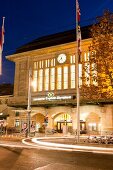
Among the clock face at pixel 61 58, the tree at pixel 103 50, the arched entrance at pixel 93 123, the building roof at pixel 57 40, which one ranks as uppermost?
the building roof at pixel 57 40

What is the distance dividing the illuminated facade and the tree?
1906 cm

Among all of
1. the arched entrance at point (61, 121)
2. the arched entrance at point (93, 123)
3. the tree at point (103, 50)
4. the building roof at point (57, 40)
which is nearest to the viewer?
the tree at point (103, 50)

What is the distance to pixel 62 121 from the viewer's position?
52.6m

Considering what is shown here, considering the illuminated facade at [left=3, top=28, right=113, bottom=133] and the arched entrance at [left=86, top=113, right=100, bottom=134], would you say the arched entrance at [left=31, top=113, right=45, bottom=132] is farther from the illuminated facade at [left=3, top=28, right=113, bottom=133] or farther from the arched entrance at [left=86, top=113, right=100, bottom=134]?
the arched entrance at [left=86, top=113, right=100, bottom=134]

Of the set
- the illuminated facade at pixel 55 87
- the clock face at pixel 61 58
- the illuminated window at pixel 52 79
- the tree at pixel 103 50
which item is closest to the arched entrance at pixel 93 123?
the illuminated facade at pixel 55 87

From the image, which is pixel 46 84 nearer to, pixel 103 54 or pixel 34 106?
pixel 34 106

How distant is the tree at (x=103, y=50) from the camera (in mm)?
25656

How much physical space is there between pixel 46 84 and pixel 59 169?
42.4 m

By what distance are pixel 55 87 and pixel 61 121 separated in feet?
22.5

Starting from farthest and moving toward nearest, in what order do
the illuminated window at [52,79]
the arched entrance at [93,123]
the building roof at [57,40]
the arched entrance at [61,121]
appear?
1. the illuminated window at [52,79]
2. the arched entrance at [61,121]
3. the building roof at [57,40]
4. the arched entrance at [93,123]

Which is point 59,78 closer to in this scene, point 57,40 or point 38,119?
point 57,40

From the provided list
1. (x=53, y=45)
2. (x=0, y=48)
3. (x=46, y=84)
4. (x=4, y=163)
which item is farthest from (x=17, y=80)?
(x=4, y=163)

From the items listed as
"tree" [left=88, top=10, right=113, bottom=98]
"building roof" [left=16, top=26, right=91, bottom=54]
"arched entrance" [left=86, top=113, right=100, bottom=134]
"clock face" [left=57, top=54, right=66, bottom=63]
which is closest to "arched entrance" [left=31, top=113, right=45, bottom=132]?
"arched entrance" [left=86, top=113, right=100, bottom=134]

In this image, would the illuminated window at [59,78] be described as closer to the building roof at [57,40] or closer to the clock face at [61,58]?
the clock face at [61,58]
